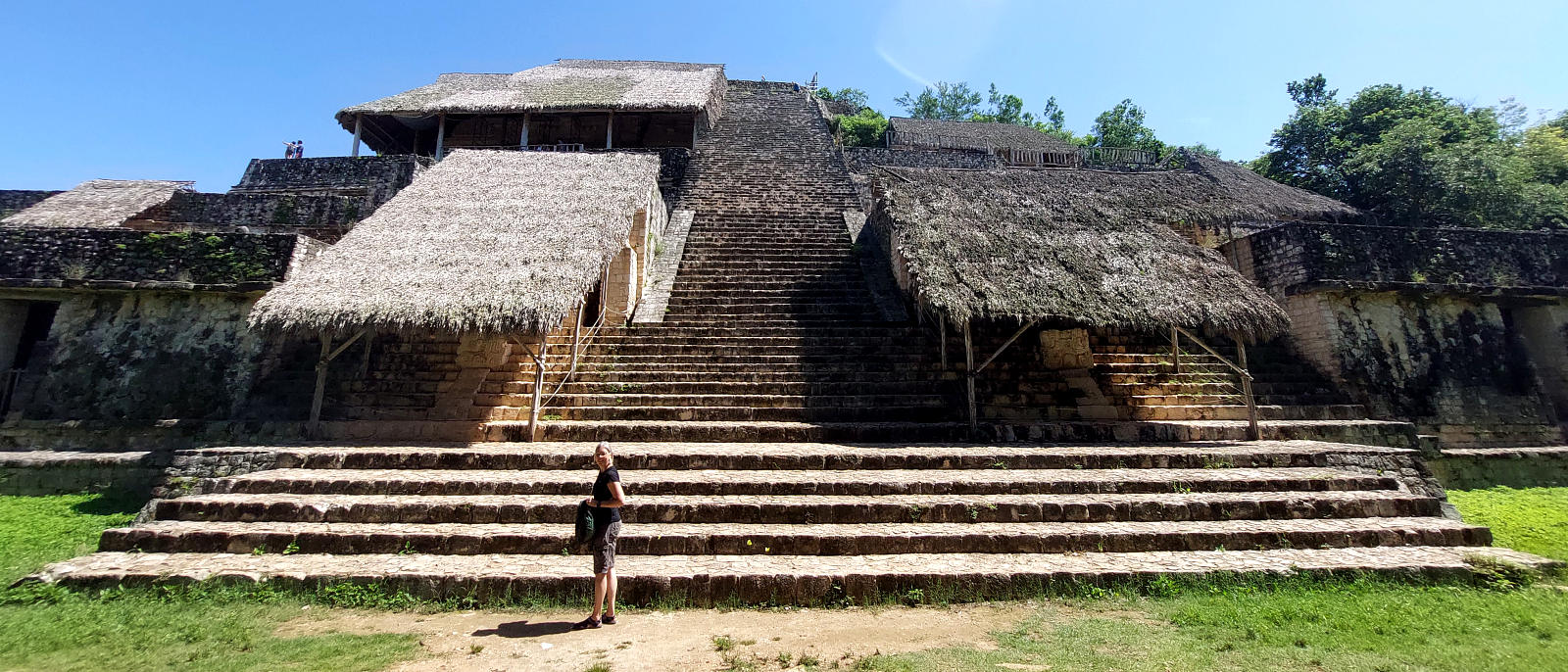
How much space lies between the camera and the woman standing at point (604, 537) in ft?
11.3

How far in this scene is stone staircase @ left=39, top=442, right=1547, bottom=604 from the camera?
3.93 m

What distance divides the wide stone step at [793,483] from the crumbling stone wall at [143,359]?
3.98 metres

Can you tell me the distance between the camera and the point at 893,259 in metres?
10.4

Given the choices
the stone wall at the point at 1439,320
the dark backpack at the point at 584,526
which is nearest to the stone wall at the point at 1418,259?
the stone wall at the point at 1439,320

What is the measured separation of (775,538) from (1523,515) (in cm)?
779

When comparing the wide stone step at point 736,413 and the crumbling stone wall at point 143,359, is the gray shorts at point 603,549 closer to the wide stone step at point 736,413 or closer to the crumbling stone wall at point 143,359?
the wide stone step at point 736,413

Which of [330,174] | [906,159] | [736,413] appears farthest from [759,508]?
[906,159]

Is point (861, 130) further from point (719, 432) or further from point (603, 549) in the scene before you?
point (603, 549)

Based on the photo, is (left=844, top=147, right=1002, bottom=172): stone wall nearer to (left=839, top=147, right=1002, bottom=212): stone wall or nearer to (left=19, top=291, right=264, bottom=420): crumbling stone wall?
(left=839, top=147, right=1002, bottom=212): stone wall

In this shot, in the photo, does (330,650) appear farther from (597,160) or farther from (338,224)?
(338,224)

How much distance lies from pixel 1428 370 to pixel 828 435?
9.54 metres

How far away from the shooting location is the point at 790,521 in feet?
15.7

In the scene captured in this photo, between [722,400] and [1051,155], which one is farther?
[1051,155]

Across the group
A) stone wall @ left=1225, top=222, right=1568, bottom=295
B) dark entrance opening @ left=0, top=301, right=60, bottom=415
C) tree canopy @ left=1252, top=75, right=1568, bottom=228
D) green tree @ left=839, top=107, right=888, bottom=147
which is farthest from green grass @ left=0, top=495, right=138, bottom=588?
green tree @ left=839, top=107, right=888, bottom=147
